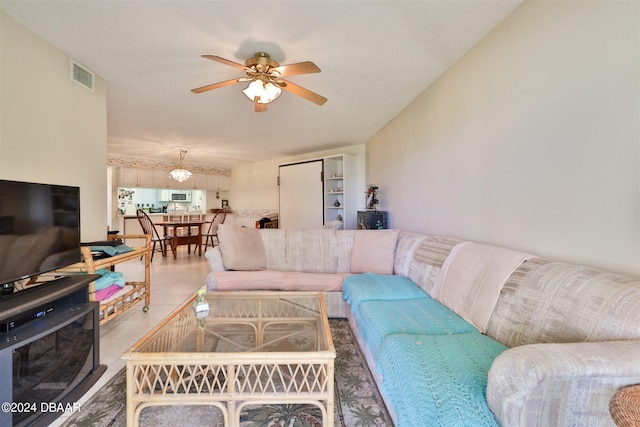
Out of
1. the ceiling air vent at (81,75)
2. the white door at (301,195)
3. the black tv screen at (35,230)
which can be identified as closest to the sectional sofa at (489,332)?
the black tv screen at (35,230)

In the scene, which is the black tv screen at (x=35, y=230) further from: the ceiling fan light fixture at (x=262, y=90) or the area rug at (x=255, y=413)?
the ceiling fan light fixture at (x=262, y=90)

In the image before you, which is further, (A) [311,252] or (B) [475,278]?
(A) [311,252]

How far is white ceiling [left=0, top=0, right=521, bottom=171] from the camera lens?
1561 mm

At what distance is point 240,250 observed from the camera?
256 cm

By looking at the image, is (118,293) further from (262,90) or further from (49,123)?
(262,90)

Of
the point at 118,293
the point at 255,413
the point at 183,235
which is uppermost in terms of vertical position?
the point at 183,235

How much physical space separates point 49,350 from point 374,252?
7.68ft

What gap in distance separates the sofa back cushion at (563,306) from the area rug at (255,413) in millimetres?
721

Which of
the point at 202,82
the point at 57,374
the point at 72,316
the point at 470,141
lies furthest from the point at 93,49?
the point at 470,141

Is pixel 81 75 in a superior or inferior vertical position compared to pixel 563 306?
superior

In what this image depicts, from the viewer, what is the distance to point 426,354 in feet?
3.52

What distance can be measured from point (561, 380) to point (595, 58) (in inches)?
53.9

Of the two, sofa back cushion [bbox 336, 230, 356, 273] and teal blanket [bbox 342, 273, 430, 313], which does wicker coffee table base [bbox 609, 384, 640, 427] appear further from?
sofa back cushion [bbox 336, 230, 356, 273]

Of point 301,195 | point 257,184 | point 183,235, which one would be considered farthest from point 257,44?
Result: point 257,184
